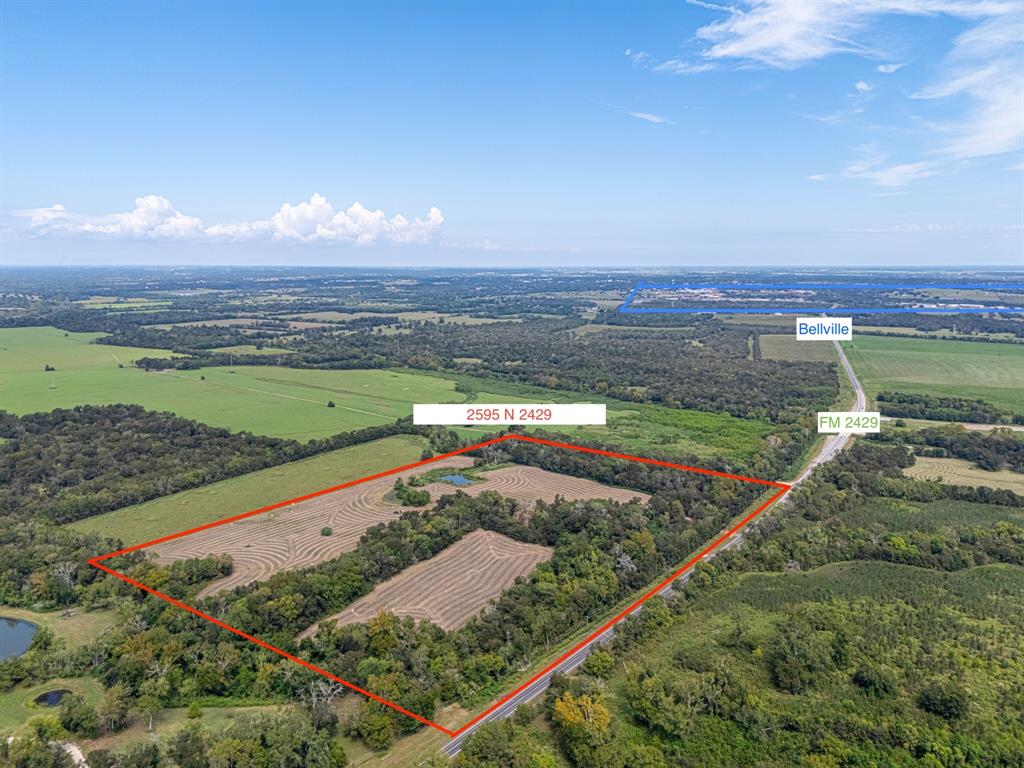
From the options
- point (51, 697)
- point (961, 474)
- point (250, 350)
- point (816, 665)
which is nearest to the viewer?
point (51, 697)

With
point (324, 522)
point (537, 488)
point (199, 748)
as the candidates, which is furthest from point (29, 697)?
point (537, 488)

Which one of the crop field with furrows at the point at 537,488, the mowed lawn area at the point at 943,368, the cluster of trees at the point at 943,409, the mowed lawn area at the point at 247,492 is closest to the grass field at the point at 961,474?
the cluster of trees at the point at 943,409

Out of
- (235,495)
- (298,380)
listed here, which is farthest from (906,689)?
(298,380)

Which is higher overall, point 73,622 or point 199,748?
point 199,748

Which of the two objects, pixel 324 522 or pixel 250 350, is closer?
pixel 324 522

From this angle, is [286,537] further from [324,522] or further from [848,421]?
[848,421]

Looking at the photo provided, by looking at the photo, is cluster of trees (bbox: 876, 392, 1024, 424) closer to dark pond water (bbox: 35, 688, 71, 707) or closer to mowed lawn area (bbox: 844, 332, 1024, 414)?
mowed lawn area (bbox: 844, 332, 1024, 414)
